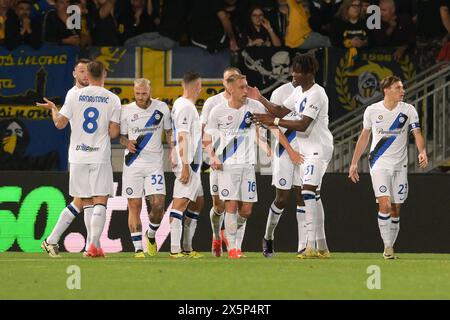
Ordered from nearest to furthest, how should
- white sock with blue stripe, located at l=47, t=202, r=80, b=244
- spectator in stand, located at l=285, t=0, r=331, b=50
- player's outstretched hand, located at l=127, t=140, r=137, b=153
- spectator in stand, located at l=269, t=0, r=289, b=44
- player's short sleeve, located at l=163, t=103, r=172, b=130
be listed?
white sock with blue stripe, located at l=47, t=202, r=80, b=244 < player's outstretched hand, located at l=127, t=140, r=137, b=153 < player's short sleeve, located at l=163, t=103, r=172, b=130 < spectator in stand, located at l=285, t=0, r=331, b=50 < spectator in stand, located at l=269, t=0, r=289, b=44

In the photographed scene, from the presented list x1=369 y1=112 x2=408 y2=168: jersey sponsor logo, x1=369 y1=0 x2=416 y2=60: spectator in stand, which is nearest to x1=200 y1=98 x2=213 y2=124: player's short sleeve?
x1=369 y1=112 x2=408 y2=168: jersey sponsor logo

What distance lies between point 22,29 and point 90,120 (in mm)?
6064

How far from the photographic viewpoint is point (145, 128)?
14953mm

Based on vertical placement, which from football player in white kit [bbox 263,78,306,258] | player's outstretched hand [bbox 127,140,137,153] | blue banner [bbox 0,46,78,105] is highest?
blue banner [bbox 0,46,78,105]

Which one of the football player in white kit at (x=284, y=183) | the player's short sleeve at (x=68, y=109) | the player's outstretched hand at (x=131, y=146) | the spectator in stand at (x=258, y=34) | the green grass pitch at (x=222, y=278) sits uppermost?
the spectator in stand at (x=258, y=34)

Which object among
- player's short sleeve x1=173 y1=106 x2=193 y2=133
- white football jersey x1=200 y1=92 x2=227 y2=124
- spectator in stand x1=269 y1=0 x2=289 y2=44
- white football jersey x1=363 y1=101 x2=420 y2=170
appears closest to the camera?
player's short sleeve x1=173 y1=106 x2=193 y2=133

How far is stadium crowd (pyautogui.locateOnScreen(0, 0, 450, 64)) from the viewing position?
2011 centimetres

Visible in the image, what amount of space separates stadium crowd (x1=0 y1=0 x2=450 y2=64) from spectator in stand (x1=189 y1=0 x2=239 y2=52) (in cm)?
2

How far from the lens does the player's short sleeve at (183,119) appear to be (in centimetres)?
1470

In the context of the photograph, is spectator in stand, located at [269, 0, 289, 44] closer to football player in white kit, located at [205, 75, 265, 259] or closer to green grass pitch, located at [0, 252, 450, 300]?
football player in white kit, located at [205, 75, 265, 259]

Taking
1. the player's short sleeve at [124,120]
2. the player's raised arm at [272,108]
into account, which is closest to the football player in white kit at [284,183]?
the player's raised arm at [272,108]

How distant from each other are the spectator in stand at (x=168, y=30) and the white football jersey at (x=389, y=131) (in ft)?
18.3

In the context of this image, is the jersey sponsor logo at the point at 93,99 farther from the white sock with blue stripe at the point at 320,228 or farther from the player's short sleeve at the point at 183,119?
the white sock with blue stripe at the point at 320,228

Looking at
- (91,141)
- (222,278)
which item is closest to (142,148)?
(91,141)
